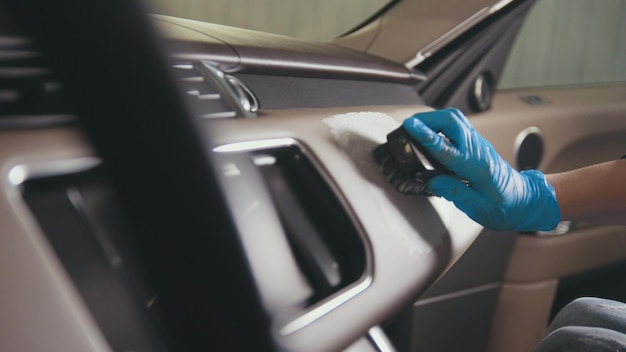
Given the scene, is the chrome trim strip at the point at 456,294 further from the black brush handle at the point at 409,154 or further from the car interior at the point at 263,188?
the black brush handle at the point at 409,154

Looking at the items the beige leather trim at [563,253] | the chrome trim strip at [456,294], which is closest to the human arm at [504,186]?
the chrome trim strip at [456,294]

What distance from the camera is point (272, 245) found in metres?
0.69

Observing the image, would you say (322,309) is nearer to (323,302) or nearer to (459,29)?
(323,302)

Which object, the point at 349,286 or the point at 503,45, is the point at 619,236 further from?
the point at 349,286

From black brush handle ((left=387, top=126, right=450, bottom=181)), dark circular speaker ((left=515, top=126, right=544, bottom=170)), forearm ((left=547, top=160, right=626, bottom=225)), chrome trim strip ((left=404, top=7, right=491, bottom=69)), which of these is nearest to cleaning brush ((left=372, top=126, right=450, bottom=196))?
black brush handle ((left=387, top=126, right=450, bottom=181))

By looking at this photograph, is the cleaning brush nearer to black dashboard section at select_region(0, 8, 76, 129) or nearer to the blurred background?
black dashboard section at select_region(0, 8, 76, 129)

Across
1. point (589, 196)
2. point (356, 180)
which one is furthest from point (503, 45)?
point (356, 180)

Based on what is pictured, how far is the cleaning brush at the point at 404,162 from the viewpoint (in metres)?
0.75

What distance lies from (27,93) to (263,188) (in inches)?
9.7

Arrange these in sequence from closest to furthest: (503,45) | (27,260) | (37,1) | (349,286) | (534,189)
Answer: (37,1) → (27,260) → (349,286) → (534,189) → (503,45)

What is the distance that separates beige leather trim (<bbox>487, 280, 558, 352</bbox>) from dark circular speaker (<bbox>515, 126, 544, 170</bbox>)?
258 millimetres

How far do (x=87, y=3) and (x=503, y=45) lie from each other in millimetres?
1213

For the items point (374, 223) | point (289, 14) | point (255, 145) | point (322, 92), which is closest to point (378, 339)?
point (374, 223)

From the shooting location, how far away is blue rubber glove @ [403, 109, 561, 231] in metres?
0.79
